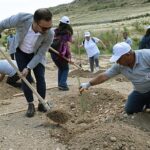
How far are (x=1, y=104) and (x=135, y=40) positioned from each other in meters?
18.7

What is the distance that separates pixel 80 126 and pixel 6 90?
3.79 m

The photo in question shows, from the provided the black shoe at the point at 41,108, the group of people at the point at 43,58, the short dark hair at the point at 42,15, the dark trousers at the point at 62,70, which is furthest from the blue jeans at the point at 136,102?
the dark trousers at the point at 62,70

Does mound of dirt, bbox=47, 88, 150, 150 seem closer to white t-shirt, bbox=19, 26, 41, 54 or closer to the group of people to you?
the group of people

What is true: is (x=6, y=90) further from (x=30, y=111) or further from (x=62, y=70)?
(x=30, y=111)

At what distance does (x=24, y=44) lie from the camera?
7.64 metres

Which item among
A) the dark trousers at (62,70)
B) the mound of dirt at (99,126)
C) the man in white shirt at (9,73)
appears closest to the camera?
the mound of dirt at (99,126)

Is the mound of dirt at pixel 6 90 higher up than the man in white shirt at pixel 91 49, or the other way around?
the mound of dirt at pixel 6 90

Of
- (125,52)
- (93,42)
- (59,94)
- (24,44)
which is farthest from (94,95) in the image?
(93,42)

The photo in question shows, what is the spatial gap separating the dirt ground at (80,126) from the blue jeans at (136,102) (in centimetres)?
10

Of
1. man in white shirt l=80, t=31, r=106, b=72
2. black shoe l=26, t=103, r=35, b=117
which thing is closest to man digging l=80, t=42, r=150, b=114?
black shoe l=26, t=103, r=35, b=117

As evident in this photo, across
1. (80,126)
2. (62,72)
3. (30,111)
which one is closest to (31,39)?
(30,111)

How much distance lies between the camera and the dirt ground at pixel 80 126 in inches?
243

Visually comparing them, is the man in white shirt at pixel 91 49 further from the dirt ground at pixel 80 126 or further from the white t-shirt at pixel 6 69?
the dirt ground at pixel 80 126

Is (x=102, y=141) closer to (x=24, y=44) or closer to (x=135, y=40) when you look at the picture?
(x=24, y=44)
